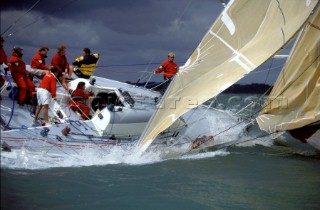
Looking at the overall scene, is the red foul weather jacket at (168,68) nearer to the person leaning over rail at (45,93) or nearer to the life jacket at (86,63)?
the life jacket at (86,63)

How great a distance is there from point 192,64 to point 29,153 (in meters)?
4.00

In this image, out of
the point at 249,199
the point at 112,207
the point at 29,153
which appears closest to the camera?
the point at 112,207

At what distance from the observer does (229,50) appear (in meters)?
9.74

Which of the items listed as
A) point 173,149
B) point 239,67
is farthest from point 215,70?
point 173,149

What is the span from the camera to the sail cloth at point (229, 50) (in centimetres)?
878

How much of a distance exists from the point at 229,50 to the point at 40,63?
4.51 meters

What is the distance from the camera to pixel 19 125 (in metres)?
9.27

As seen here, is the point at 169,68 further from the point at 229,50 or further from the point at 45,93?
the point at 45,93

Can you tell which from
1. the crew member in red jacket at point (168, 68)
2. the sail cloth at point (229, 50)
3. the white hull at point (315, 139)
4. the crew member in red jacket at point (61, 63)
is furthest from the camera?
the crew member in red jacket at point (168, 68)

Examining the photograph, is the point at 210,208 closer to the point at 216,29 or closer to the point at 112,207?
the point at 112,207

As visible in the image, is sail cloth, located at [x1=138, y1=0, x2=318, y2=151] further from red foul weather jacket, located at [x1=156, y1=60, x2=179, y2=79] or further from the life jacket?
red foul weather jacket, located at [x1=156, y1=60, x2=179, y2=79]

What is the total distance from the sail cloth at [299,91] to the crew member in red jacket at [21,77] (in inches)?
237

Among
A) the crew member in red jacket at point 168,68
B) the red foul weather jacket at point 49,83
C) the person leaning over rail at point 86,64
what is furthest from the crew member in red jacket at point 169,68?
the red foul weather jacket at point 49,83

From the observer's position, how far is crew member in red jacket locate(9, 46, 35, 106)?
9.34m
